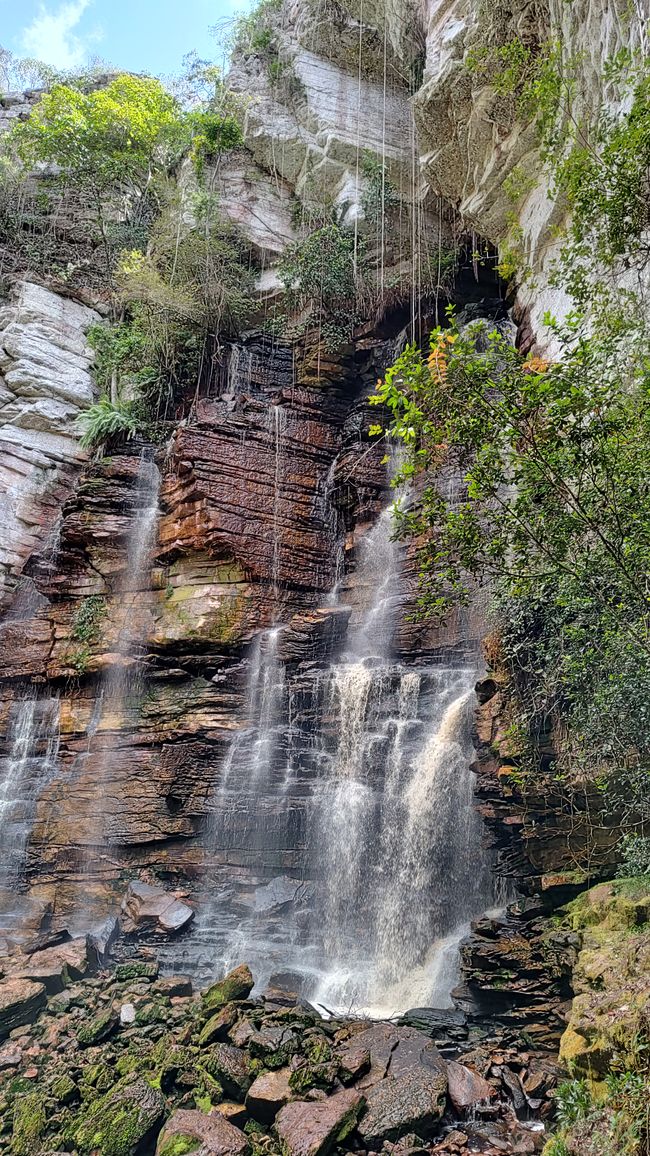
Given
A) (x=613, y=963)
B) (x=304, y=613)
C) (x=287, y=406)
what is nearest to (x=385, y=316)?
(x=287, y=406)

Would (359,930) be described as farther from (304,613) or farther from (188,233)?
(188,233)

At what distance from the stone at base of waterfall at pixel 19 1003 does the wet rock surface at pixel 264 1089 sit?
1.44 ft

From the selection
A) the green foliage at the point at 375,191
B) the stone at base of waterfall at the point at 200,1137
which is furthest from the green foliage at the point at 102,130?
the stone at base of waterfall at the point at 200,1137

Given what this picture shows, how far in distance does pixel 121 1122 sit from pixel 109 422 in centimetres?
1574

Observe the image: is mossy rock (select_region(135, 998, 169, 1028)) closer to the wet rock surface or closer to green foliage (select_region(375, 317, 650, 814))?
the wet rock surface

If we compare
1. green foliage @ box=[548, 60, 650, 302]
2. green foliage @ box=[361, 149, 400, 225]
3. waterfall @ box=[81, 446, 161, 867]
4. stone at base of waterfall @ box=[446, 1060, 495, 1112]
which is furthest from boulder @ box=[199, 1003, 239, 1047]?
green foliage @ box=[361, 149, 400, 225]

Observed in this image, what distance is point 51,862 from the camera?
12.8 metres

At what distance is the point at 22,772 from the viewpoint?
46.1ft

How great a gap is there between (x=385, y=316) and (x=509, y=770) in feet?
45.7

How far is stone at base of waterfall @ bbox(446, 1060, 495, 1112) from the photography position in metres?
5.64

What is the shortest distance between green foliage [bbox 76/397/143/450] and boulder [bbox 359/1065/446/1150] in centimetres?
1583

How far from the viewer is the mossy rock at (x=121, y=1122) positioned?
18.6 ft

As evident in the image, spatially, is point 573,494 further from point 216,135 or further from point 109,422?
point 216,135

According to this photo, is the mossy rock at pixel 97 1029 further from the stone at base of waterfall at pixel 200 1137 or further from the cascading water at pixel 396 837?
the cascading water at pixel 396 837
